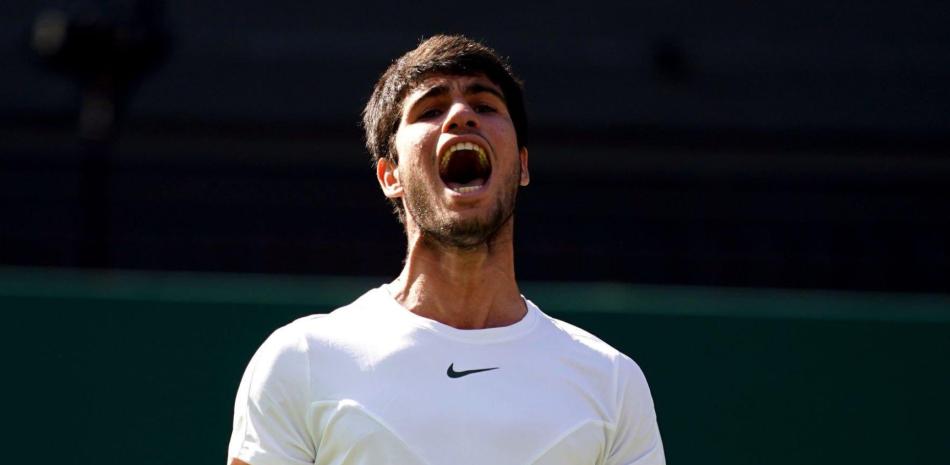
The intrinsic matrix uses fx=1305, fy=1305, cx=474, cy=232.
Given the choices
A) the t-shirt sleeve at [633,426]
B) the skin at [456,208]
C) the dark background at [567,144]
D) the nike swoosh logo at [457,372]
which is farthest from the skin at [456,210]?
the dark background at [567,144]

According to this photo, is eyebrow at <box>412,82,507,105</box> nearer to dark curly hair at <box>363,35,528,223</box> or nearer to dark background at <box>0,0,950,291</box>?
dark curly hair at <box>363,35,528,223</box>

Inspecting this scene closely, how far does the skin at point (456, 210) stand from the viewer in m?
2.32

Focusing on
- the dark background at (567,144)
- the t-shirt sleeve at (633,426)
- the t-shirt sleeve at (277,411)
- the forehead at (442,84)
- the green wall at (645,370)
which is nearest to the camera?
the t-shirt sleeve at (277,411)

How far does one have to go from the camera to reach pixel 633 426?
7.54 feet

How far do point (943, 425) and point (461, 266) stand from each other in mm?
3281

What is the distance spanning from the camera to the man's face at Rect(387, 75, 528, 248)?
2312mm

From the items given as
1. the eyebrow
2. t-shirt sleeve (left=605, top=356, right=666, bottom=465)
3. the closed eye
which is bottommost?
t-shirt sleeve (left=605, top=356, right=666, bottom=465)

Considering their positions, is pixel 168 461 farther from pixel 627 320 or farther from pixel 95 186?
pixel 95 186

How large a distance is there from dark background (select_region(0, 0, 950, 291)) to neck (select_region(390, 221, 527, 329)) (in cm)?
529

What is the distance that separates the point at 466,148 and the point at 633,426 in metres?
0.57

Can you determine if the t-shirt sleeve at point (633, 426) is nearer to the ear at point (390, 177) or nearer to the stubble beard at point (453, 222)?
the stubble beard at point (453, 222)

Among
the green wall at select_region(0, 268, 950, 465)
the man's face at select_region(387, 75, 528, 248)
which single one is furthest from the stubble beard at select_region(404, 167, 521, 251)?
the green wall at select_region(0, 268, 950, 465)

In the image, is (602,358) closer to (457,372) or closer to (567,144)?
(457,372)

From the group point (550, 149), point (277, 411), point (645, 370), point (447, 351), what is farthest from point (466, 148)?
point (550, 149)
